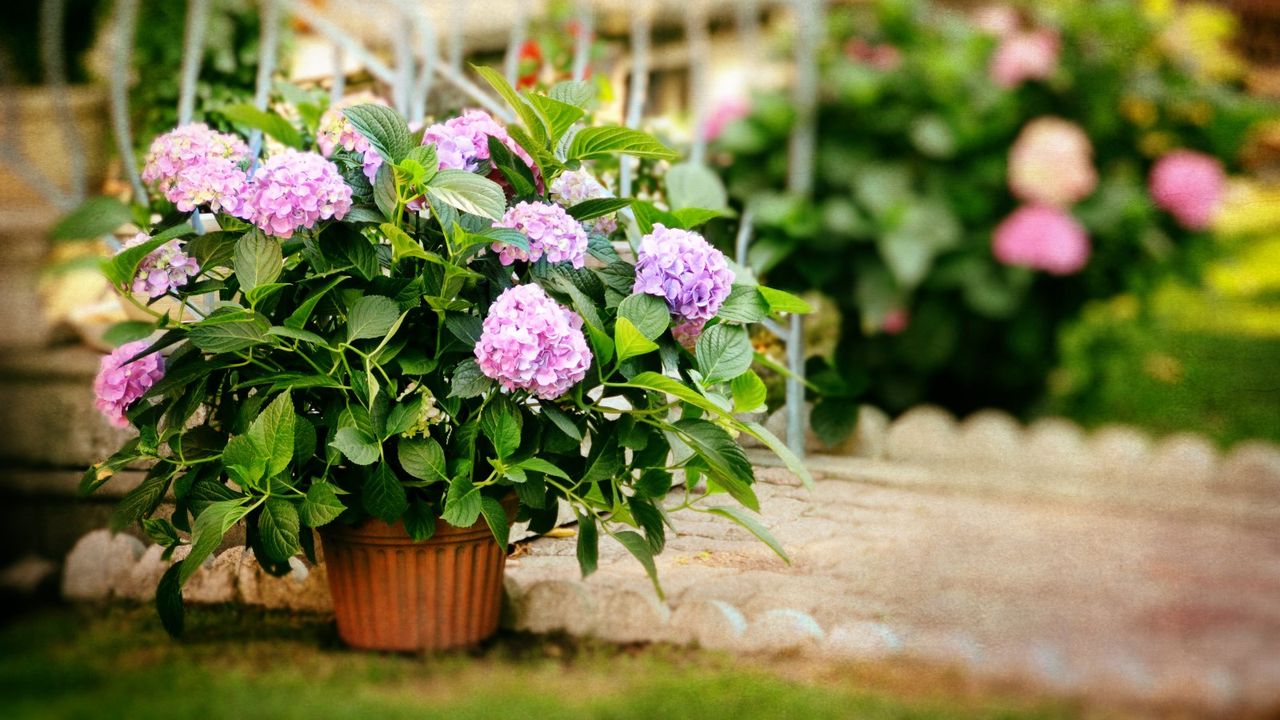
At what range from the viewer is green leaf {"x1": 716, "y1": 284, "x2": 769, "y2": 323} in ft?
4.05

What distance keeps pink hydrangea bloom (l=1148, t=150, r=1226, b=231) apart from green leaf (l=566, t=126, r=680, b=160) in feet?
4.32

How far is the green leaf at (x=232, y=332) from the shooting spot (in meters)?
1.11

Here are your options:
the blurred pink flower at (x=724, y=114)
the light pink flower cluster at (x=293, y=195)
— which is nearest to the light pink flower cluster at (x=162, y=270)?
the light pink flower cluster at (x=293, y=195)

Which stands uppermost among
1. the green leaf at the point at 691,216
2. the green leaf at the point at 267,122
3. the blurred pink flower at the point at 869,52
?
the blurred pink flower at the point at 869,52

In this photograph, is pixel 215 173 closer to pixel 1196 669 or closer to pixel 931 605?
pixel 931 605

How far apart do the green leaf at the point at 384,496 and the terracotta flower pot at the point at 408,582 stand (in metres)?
0.06

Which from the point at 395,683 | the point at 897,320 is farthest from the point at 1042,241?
the point at 395,683

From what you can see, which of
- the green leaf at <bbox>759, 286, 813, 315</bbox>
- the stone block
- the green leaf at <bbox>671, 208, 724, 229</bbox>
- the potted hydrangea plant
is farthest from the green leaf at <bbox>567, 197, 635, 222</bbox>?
the stone block

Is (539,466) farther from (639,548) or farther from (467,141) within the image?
(467,141)

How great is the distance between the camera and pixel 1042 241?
196 centimetres

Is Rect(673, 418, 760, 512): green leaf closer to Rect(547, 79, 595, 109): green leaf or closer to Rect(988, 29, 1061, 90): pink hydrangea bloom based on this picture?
Rect(547, 79, 595, 109): green leaf

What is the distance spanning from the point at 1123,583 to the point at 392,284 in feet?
3.95

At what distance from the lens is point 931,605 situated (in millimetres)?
1467

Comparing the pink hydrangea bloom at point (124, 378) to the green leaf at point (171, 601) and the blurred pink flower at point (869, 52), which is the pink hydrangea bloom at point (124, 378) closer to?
the green leaf at point (171, 601)
